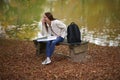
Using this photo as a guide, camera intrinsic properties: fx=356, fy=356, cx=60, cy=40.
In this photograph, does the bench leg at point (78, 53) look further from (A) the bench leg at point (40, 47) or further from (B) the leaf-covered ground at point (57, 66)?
(A) the bench leg at point (40, 47)

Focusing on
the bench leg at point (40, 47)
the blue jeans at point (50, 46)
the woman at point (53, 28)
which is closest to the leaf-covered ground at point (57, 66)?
the bench leg at point (40, 47)

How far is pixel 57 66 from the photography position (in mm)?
8898

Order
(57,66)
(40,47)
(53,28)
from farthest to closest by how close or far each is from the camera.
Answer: (40,47) < (53,28) < (57,66)

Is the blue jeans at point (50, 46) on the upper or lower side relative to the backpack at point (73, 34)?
lower

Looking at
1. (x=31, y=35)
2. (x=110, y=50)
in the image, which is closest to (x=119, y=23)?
(x=31, y=35)

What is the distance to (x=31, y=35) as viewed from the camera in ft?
50.9

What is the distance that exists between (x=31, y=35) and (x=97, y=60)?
6.46 metres

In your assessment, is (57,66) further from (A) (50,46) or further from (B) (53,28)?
(B) (53,28)

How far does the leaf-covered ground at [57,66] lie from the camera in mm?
7910

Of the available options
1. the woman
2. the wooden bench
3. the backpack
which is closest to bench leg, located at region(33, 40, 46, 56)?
the woman

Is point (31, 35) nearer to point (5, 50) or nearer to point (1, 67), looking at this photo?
point (5, 50)

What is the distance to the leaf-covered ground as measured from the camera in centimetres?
791

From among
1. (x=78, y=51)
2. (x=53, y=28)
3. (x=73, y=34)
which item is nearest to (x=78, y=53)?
(x=78, y=51)

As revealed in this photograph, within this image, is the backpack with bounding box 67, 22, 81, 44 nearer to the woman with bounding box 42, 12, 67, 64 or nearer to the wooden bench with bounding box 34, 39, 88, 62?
the wooden bench with bounding box 34, 39, 88, 62
